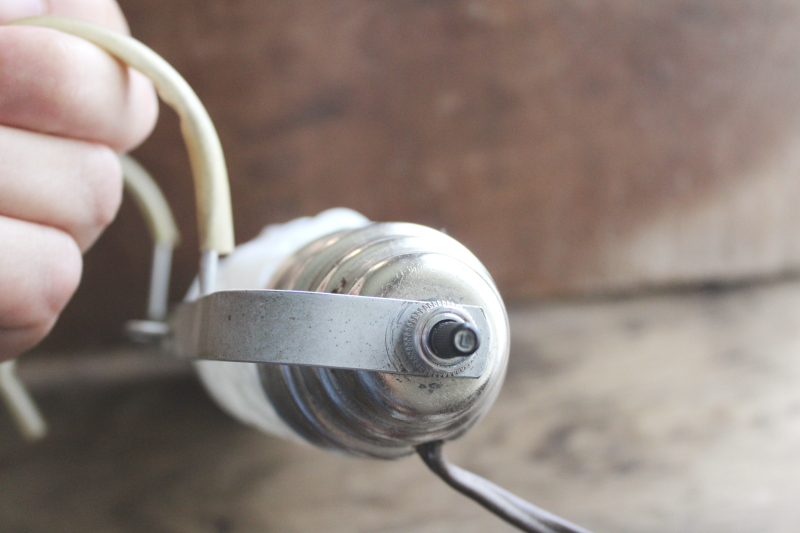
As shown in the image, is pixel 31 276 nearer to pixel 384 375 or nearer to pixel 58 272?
pixel 58 272

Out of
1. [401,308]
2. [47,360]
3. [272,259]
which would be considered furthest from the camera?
[47,360]

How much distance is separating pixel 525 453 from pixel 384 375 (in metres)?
0.23

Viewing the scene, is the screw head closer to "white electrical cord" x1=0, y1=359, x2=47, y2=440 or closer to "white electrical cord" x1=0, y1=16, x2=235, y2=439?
"white electrical cord" x1=0, y1=16, x2=235, y2=439

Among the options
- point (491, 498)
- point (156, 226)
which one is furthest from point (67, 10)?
point (491, 498)

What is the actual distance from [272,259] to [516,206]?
0.23 metres

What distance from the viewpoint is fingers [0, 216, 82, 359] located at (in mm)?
214

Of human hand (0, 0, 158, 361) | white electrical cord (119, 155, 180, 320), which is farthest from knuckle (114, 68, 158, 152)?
white electrical cord (119, 155, 180, 320)

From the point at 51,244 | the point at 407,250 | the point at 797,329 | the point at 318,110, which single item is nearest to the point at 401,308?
the point at 407,250

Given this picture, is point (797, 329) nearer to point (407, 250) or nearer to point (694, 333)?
point (694, 333)

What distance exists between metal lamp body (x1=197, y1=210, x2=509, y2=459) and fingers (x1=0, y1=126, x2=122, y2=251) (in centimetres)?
Result: 7

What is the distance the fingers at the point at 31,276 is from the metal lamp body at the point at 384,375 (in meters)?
0.08

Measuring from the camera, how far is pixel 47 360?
1.31 feet

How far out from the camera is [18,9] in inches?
9.2

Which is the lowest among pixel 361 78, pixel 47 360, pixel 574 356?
pixel 47 360
